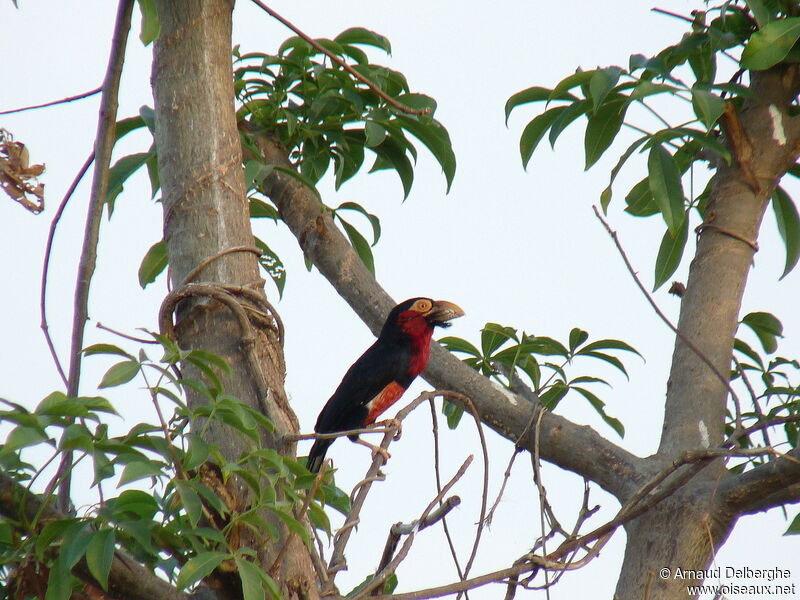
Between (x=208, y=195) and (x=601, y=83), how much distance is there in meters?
1.16

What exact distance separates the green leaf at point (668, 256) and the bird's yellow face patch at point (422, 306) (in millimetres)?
1044

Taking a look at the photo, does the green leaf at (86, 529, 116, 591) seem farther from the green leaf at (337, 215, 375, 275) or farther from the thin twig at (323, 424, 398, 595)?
the green leaf at (337, 215, 375, 275)

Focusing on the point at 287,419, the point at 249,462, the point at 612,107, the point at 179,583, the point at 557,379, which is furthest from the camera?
the point at 557,379

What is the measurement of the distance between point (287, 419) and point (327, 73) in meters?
1.59

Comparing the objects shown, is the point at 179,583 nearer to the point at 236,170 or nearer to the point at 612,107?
the point at 236,170

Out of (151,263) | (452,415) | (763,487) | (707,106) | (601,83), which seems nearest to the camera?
(763,487)

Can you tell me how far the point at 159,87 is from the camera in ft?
6.16

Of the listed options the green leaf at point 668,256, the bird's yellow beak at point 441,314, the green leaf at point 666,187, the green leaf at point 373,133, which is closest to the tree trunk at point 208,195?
the green leaf at point 373,133

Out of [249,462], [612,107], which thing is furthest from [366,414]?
[249,462]

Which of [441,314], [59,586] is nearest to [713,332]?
[441,314]

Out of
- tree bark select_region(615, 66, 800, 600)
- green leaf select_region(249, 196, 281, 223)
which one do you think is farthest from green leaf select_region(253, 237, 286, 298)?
tree bark select_region(615, 66, 800, 600)

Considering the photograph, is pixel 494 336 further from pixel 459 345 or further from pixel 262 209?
pixel 262 209

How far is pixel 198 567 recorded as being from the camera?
1.25 meters

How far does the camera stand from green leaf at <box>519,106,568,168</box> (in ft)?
9.11
